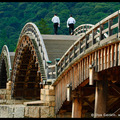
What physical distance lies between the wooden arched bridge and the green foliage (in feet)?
228

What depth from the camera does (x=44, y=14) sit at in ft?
414

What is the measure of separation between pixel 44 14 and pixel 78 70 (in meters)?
107

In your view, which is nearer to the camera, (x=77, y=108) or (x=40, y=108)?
(x=77, y=108)

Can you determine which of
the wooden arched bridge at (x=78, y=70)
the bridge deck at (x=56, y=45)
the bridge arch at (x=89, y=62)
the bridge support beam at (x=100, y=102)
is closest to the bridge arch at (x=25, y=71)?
the wooden arched bridge at (x=78, y=70)

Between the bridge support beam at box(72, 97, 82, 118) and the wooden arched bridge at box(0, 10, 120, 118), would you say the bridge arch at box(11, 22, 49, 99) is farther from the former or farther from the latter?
the bridge support beam at box(72, 97, 82, 118)

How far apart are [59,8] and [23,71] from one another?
280 ft

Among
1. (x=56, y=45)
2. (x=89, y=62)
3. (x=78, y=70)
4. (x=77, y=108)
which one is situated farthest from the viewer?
(x=56, y=45)

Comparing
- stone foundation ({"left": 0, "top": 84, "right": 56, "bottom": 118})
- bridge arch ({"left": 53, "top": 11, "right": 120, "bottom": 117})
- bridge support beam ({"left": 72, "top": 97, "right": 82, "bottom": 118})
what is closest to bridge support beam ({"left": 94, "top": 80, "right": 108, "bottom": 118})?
bridge arch ({"left": 53, "top": 11, "right": 120, "bottom": 117})

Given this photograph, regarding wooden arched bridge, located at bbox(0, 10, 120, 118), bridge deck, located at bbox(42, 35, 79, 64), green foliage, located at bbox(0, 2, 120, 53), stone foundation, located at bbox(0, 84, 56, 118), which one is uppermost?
green foliage, located at bbox(0, 2, 120, 53)

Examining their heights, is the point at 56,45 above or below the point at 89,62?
above

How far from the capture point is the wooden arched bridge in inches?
664

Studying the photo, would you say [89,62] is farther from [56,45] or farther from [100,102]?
[56,45]

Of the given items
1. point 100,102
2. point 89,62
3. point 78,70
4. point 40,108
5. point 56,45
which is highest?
point 56,45

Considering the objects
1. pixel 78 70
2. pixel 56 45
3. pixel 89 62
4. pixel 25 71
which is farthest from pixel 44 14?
pixel 89 62
